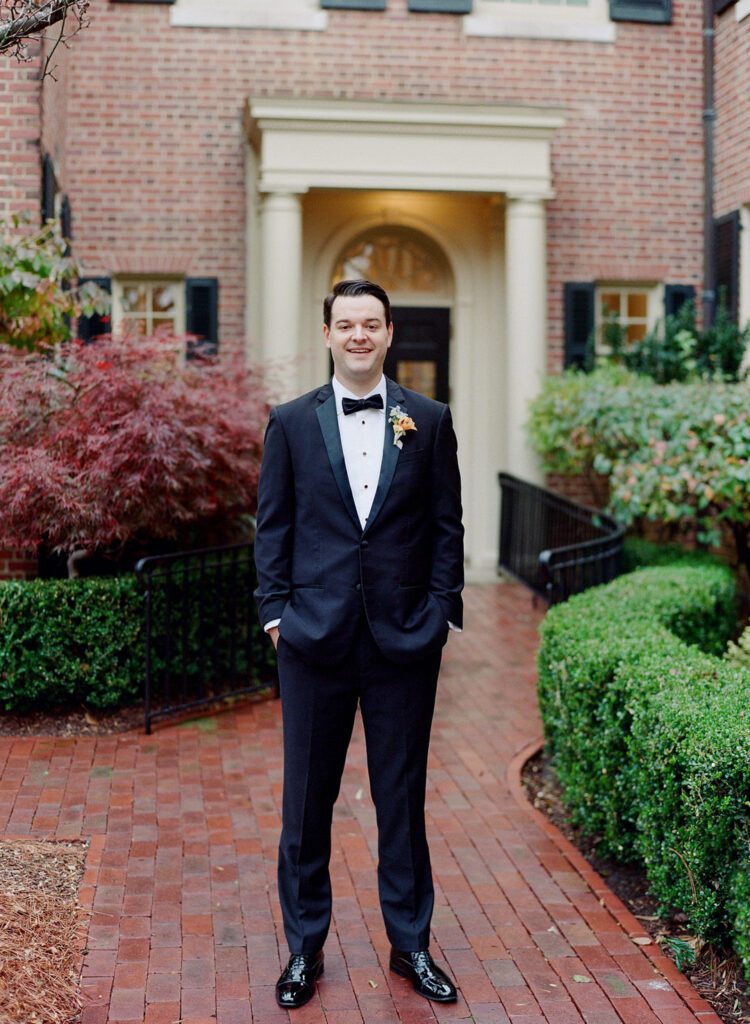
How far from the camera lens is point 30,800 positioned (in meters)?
5.19

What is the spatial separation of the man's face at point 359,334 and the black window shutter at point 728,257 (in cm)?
761

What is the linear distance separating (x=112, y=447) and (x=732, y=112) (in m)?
7.23

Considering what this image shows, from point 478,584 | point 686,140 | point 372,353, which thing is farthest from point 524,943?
point 686,140

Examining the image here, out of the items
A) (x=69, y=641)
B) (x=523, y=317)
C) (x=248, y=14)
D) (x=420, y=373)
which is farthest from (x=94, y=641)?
(x=248, y=14)

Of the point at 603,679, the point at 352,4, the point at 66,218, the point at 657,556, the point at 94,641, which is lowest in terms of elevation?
the point at 94,641

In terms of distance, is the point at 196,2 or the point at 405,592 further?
the point at 196,2

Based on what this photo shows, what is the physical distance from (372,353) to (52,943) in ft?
6.92

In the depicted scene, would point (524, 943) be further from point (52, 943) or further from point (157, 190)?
point (157, 190)

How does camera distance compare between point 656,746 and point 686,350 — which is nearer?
point 656,746

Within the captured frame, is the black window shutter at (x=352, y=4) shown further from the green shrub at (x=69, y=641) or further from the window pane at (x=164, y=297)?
the green shrub at (x=69, y=641)

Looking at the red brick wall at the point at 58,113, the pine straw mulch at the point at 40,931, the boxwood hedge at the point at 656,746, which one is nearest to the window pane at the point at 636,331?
the red brick wall at the point at 58,113

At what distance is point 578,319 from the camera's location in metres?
11.1

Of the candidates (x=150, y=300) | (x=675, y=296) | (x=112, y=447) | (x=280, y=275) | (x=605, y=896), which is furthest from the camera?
(x=675, y=296)

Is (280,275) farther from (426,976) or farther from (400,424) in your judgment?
(426,976)
